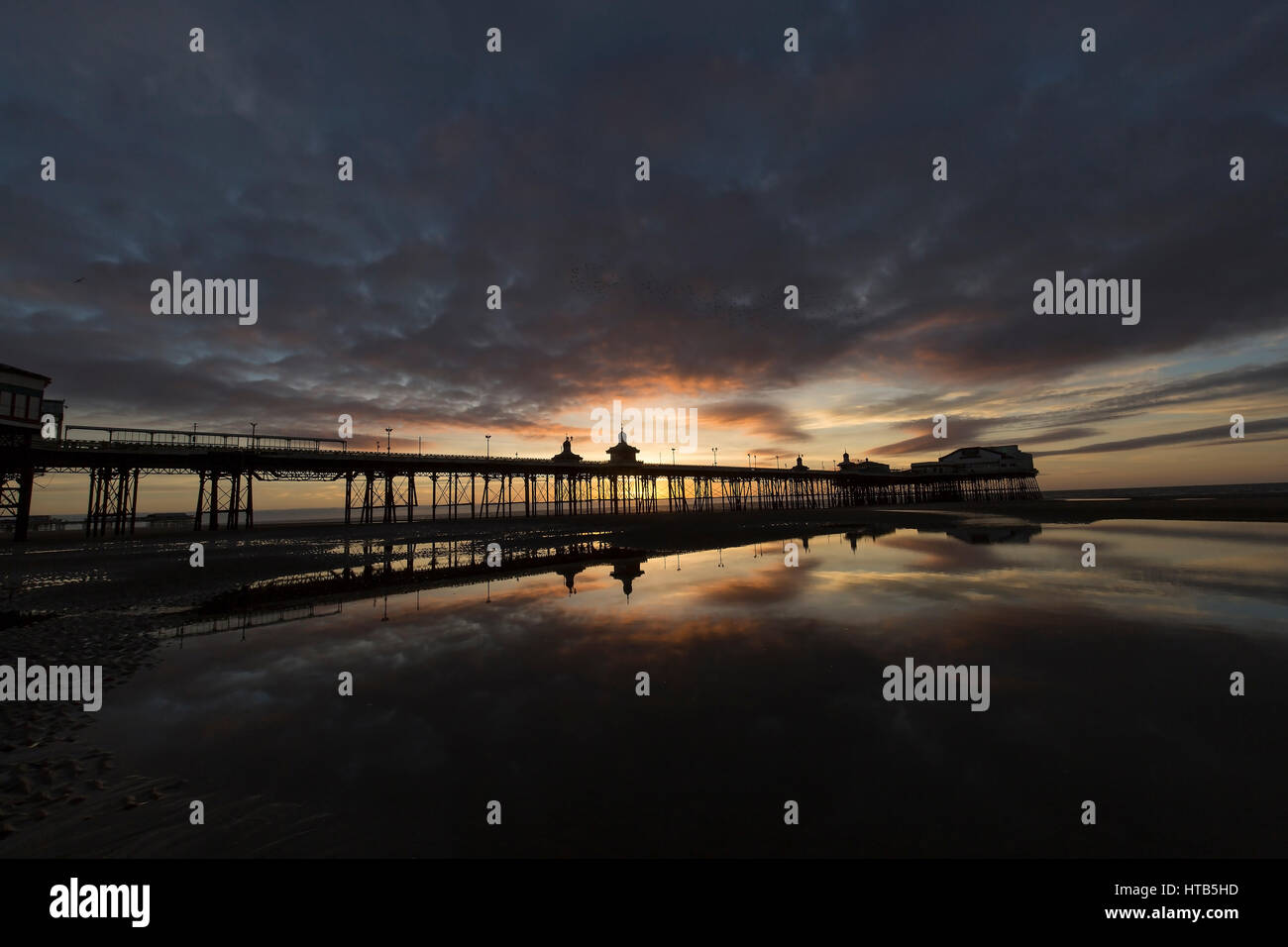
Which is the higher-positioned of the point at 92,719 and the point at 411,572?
the point at 92,719

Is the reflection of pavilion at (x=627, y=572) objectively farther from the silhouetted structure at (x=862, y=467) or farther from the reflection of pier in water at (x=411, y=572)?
the silhouetted structure at (x=862, y=467)

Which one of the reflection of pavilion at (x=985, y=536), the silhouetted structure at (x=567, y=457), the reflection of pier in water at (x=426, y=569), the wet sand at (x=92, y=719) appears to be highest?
the silhouetted structure at (x=567, y=457)

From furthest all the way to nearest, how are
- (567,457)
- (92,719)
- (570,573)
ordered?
1. (567,457)
2. (570,573)
3. (92,719)

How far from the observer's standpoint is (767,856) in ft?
11.0

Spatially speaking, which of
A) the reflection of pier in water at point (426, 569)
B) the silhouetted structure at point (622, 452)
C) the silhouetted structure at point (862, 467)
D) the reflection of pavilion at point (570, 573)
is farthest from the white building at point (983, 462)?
the reflection of pavilion at point (570, 573)

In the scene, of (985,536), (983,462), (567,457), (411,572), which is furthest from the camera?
(983,462)

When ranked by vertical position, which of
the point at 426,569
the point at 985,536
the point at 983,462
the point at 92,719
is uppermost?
the point at 983,462

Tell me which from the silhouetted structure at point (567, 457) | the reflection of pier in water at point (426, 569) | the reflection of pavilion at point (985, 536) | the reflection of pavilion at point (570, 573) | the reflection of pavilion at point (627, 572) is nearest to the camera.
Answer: the reflection of pier in water at point (426, 569)

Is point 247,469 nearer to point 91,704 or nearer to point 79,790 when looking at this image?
point 91,704

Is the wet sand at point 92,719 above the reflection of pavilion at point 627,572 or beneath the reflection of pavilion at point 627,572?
above

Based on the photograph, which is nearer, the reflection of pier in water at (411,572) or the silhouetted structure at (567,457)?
the reflection of pier in water at (411,572)

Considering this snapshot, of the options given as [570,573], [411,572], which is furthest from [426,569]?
[570,573]

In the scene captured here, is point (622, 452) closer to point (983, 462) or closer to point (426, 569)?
point (426, 569)

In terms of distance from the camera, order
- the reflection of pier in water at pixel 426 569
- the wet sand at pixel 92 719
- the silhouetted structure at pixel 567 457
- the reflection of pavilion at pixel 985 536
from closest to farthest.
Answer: the wet sand at pixel 92 719
the reflection of pier in water at pixel 426 569
the reflection of pavilion at pixel 985 536
the silhouetted structure at pixel 567 457
